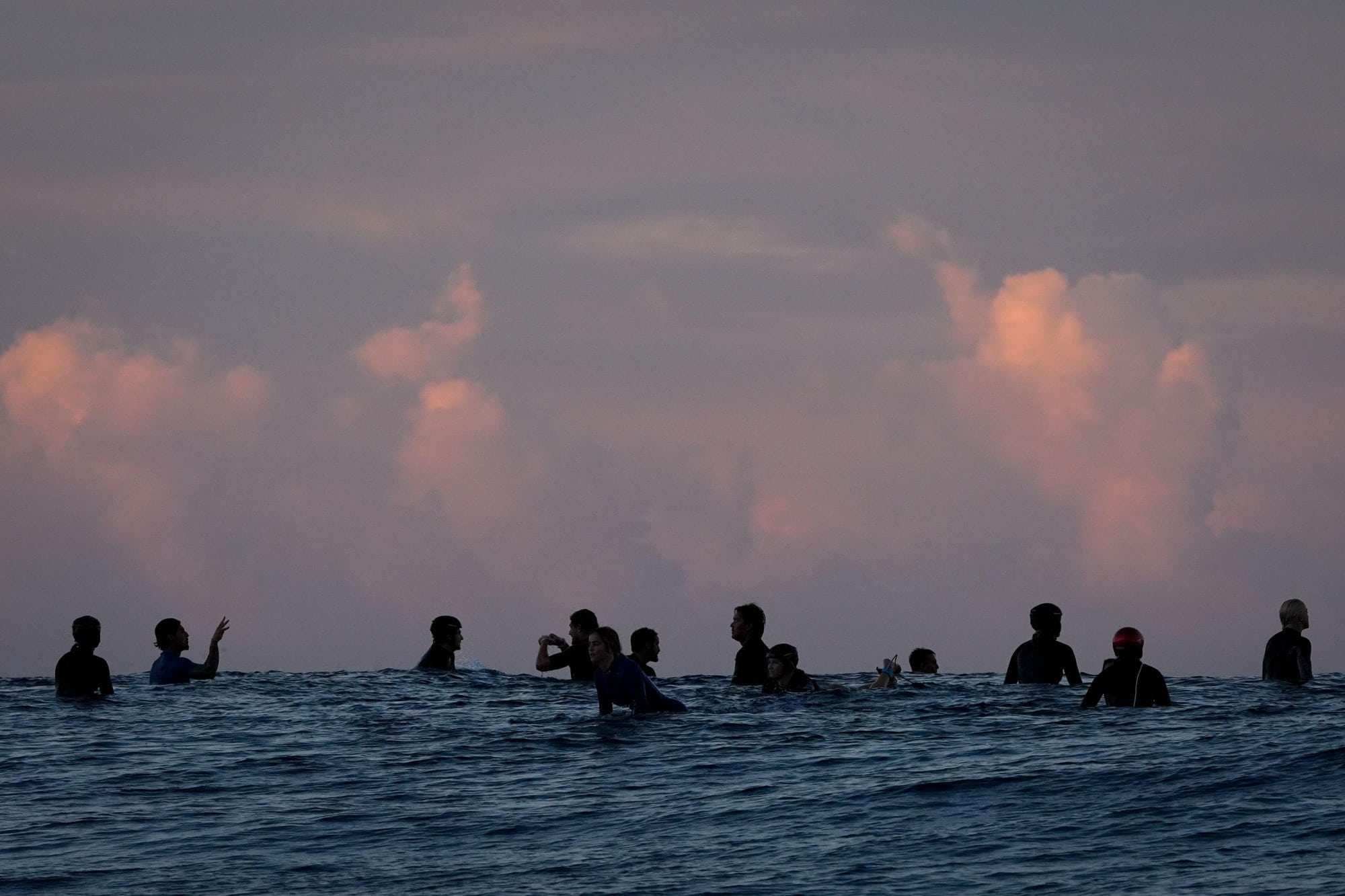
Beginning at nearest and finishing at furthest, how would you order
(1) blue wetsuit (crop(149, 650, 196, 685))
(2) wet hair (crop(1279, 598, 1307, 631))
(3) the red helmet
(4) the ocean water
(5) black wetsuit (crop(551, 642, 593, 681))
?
(4) the ocean water, (3) the red helmet, (2) wet hair (crop(1279, 598, 1307, 631)), (1) blue wetsuit (crop(149, 650, 196, 685)), (5) black wetsuit (crop(551, 642, 593, 681))

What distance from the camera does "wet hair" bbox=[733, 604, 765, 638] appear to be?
24641mm

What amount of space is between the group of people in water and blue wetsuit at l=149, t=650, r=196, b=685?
0.02m

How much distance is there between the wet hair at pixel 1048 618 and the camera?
79.3 feet

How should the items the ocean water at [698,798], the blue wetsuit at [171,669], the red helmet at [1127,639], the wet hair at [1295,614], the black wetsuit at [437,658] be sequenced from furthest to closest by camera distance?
the black wetsuit at [437,658] < the blue wetsuit at [171,669] < the wet hair at [1295,614] < the red helmet at [1127,639] < the ocean water at [698,798]

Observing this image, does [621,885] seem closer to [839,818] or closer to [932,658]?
[839,818]

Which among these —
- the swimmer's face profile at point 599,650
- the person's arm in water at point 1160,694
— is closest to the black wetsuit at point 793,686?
the swimmer's face profile at point 599,650

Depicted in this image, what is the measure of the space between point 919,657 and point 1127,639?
916 centimetres

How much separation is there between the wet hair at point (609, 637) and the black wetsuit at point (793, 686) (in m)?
3.29

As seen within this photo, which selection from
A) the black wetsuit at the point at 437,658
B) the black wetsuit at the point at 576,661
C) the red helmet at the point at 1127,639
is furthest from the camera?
the black wetsuit at the point at 437,658

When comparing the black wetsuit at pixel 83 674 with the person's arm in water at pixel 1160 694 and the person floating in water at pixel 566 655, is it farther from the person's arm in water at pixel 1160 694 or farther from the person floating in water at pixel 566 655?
the person's arm in water at pixel 1160 694

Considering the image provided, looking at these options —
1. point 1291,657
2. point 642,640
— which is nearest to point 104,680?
point 642,640

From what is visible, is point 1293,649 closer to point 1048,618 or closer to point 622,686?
point 1048,618

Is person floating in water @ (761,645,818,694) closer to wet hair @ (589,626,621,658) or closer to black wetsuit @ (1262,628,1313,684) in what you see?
wet hair @ (589,626,621,658)

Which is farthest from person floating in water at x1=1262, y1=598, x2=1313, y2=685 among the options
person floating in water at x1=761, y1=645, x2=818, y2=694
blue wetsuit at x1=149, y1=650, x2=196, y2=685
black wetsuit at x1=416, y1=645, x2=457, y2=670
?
blue wetsuit at x1=149, y1=650, x2=196, y2=685
